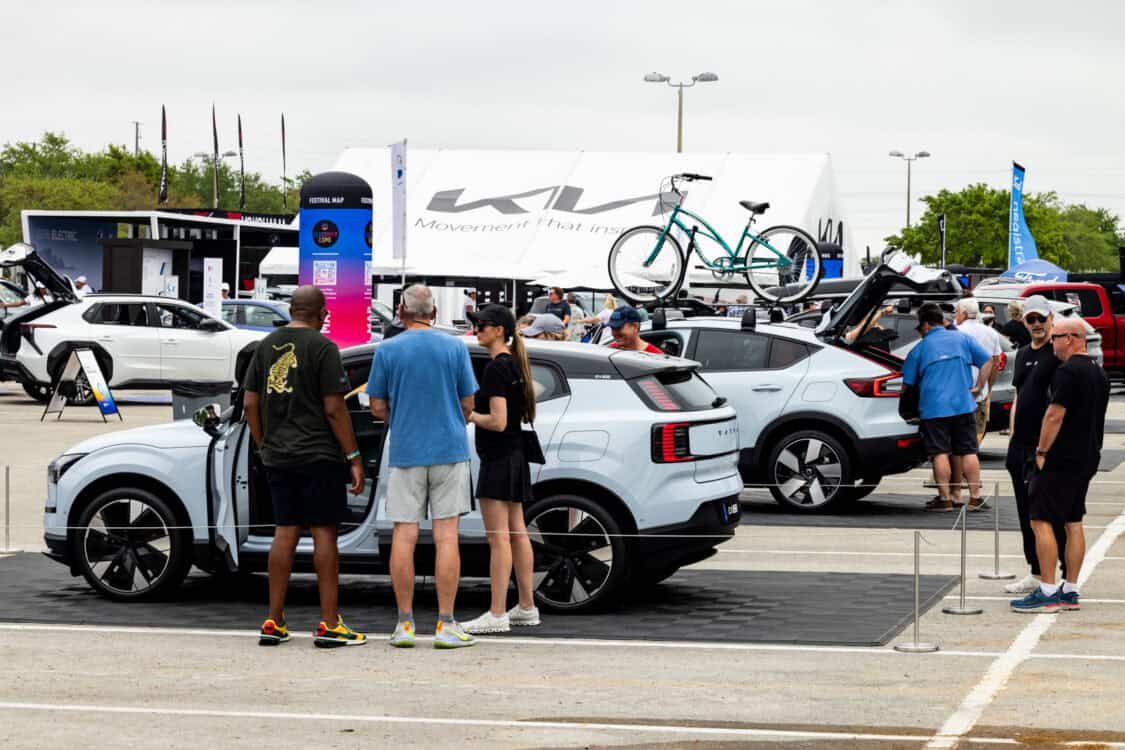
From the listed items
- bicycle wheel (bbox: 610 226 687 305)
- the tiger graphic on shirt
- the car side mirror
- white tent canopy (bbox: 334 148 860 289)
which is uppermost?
white tent canopy (bbox: 334 148 860 289)

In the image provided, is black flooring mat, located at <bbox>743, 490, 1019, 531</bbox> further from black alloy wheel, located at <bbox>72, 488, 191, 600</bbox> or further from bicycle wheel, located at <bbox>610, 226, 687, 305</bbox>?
black alloy wheel, located at <bbox>72, 488, 191, 600</bbox>

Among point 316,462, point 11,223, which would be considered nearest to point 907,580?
point 316,462

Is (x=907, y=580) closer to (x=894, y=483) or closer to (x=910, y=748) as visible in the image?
(x=910, y=748)

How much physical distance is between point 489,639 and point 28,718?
266 centimetres

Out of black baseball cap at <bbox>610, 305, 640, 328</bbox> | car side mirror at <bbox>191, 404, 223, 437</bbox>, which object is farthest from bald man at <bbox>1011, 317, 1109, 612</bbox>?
car side mirror at <bbox>191, 404, 223, 437</bbox>

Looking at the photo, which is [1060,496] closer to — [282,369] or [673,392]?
[673,392]

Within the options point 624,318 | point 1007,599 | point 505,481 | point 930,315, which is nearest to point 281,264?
point 930,315

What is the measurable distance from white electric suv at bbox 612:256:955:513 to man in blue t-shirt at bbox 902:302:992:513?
0.56 ft

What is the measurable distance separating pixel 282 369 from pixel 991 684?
371 cm

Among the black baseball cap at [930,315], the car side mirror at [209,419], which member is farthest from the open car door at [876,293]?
the car side mirror at [209,419]

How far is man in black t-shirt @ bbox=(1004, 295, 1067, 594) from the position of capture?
10.4 metres

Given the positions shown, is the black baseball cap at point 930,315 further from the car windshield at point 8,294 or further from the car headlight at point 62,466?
the car windshield at point 8,294

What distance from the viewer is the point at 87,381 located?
82.8 feet

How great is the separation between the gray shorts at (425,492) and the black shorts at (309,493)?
26cm
